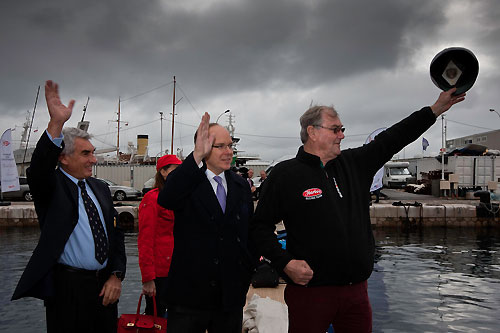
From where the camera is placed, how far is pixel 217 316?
9.18 ft

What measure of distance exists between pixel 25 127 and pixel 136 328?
68036 mm

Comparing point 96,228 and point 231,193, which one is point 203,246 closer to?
point 231,193

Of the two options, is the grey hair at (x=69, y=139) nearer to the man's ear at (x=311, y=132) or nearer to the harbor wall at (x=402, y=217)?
the man's ear at (x=311, y=132)

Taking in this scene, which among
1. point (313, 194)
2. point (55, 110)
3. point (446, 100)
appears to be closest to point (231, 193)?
point (313, 194)

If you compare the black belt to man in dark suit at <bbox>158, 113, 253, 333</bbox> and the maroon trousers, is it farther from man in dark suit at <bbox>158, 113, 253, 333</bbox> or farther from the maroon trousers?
the maroon trousers

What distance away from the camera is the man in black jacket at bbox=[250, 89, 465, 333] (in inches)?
108

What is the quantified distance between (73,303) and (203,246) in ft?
3.49

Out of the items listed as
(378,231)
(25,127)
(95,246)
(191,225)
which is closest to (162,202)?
(191,225)

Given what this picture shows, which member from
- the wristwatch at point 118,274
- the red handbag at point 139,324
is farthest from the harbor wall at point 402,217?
the wristwatch at point 118,274

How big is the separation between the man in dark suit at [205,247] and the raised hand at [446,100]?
164 cm

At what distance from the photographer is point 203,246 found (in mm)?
2797

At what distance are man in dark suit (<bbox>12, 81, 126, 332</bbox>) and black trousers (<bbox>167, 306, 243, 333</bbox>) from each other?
659 millimetres

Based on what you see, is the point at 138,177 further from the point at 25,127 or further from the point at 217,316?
the point at 25,127

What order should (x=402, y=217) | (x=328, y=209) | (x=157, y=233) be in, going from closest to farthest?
(x=328, y=209) → (x=157, y=233) → (x=402, y=217)
